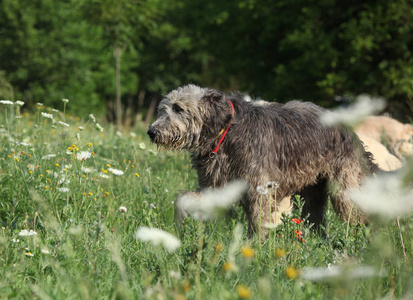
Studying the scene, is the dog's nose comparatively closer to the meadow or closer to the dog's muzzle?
the dog's muzzle

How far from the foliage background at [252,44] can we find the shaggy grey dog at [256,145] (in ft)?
19.5

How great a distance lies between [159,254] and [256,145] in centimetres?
179

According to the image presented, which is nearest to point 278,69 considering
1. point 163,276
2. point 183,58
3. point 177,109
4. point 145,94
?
point 177,109

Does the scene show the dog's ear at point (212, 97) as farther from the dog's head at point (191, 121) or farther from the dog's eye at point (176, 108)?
the dog's eye at point (176, 108)

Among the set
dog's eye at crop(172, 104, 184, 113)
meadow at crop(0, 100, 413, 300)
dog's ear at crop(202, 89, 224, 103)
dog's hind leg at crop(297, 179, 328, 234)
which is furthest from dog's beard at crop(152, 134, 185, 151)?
dog's hind leg at crop(297, 179, 328, 234)

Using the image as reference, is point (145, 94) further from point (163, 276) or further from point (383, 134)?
point (163, 276)

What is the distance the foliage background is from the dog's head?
5.95 meters

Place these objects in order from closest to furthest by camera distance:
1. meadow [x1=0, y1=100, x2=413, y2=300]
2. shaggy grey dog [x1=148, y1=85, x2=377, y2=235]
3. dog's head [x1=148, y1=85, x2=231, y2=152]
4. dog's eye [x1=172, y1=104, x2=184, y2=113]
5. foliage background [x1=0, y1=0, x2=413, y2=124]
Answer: meadow [x1=0, y1=100, x2=413, y2=300] → shaggy grey dog [x1=148, y1=85, x2=377, y2=235] → dog's head [x1=148, y1=85, x2=231, y2=152] → dog's eye [x1=172, y1=104, x2=184, y2=113] → foliage background [x1=0, y1=0, x2=413, y2=124]

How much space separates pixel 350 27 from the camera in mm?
16062

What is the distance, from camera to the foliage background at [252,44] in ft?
53.2

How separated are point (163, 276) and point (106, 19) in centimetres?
1436

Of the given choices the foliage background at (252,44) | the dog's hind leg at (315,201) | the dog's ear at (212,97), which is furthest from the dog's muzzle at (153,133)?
the foliage background at (252,44)

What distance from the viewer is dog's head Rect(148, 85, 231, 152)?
4.59 m

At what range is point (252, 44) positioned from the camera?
65.0 ft
